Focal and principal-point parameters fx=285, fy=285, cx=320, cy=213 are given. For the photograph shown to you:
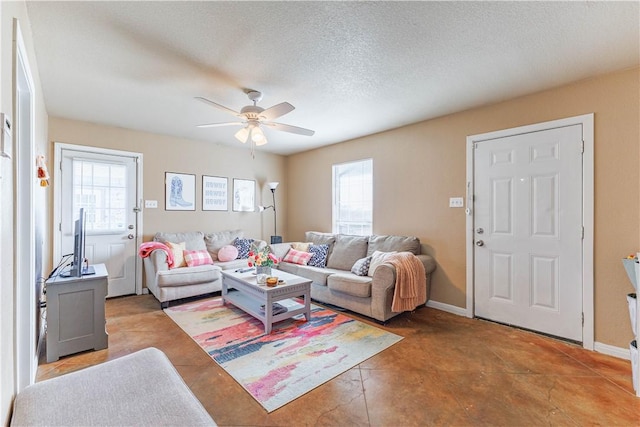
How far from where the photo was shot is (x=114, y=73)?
2.51 metres

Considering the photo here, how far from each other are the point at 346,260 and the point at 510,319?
2018mm

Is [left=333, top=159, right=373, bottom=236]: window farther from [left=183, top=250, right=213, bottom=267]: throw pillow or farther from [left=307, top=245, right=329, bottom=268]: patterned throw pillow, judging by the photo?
[left=183, top=250, right=213, bottom=267]: throw pillow

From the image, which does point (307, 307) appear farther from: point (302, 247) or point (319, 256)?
point (302, 247)

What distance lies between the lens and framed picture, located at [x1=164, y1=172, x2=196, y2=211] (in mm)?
4523

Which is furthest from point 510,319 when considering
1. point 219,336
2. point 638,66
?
point 219,336

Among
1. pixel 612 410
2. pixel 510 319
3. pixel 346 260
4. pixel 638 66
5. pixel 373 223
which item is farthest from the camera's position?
pixel 373 223

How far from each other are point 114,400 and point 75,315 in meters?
1.91

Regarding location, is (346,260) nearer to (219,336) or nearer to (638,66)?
(219,336)

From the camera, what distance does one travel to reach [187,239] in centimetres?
441

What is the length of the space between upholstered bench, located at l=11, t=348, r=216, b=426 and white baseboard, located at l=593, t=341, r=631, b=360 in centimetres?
329

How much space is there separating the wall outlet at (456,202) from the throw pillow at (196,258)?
3424mm

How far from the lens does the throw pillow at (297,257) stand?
169 inches

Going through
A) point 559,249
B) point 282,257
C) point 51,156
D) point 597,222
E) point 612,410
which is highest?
point 51,156

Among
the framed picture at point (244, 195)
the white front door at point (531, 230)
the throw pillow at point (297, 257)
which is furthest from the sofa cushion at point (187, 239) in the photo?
the white front door at point (531, 230)
